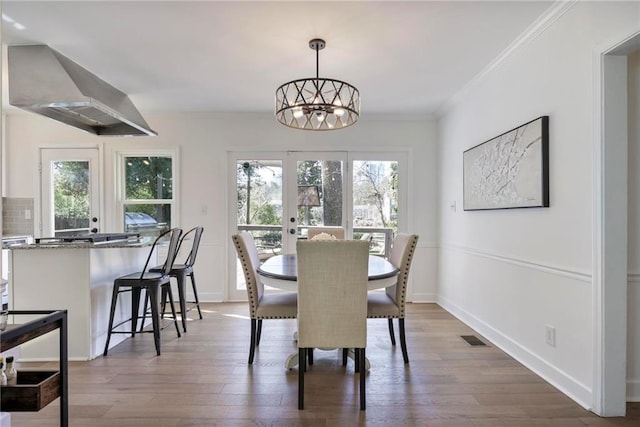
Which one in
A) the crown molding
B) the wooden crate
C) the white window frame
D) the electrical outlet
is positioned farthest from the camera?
the white window frame

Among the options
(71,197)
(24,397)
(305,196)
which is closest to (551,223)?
(305,196)

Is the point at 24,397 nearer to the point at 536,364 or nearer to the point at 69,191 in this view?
the point at 536,364

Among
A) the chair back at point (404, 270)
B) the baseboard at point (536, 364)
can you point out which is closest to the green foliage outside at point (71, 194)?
the chair back at point (404, 270)

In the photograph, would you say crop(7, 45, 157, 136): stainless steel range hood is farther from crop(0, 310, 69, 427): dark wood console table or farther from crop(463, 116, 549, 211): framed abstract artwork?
crop(463, 116, 549, 211): framed abstract artwork

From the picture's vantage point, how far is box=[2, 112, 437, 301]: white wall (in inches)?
174

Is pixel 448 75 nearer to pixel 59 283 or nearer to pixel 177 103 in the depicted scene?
pixel 177 103

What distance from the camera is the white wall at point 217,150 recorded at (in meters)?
4.41

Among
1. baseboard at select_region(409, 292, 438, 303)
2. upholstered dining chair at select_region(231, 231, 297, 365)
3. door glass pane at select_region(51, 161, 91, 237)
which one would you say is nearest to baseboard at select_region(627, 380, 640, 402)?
upholstered dining chair at select_region(231, 231, 297, 365)

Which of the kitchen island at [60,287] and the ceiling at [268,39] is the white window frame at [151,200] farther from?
the kitchen island at [60,287]

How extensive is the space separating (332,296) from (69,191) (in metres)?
4.05

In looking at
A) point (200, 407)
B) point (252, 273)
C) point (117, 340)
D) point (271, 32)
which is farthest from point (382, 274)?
point (117, 340)

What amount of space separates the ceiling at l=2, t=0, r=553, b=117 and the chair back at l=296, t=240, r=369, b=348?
149 centimetres

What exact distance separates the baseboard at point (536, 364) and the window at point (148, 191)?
366 cm

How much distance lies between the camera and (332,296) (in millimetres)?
2055
